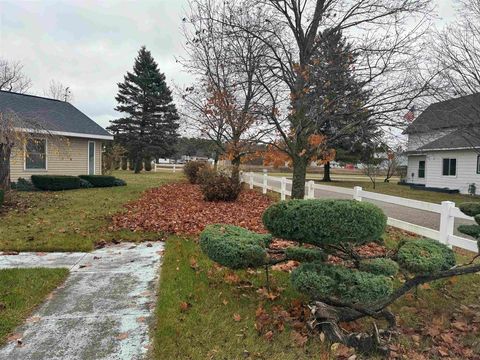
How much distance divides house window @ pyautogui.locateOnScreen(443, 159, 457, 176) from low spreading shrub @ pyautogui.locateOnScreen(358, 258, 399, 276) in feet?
66.9

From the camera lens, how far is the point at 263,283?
4379mm

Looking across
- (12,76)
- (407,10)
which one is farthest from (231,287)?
(12,76)

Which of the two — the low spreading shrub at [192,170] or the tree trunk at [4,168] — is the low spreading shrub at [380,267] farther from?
the low spreading shrub at [192,170]

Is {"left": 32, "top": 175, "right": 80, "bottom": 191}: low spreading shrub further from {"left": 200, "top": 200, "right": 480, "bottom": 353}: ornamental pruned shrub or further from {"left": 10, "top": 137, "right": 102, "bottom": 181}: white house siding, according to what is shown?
{"left": 200, "top": 200, "right": 480, "bottom": 353}: ornamental pruned shrub

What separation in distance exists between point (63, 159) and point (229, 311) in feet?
52.5

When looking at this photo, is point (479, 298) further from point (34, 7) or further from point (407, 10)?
point (34, 7)

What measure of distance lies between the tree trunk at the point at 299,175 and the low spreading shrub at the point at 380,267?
500cm

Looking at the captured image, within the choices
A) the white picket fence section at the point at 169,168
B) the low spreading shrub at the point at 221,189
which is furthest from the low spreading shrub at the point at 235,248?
the white picket fence section at the point at 169,168

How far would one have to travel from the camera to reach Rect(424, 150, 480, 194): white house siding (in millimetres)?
19266

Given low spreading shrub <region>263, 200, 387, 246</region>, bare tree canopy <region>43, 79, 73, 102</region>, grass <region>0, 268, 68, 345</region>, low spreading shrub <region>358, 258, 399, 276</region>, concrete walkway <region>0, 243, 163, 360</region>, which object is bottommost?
concrete walkway <region>0, 243, 163, 360</region>

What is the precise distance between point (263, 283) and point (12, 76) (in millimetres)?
44432

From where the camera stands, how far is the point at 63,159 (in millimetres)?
17031

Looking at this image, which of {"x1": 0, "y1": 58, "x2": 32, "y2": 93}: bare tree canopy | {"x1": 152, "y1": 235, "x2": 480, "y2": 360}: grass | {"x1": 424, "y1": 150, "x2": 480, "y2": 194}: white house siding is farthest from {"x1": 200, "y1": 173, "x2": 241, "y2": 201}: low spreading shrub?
{"x1": 0, "y1": 58, "x2": 32, "y2": 93}: bare tree canopy

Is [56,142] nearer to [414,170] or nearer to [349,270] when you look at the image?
[349,270]
